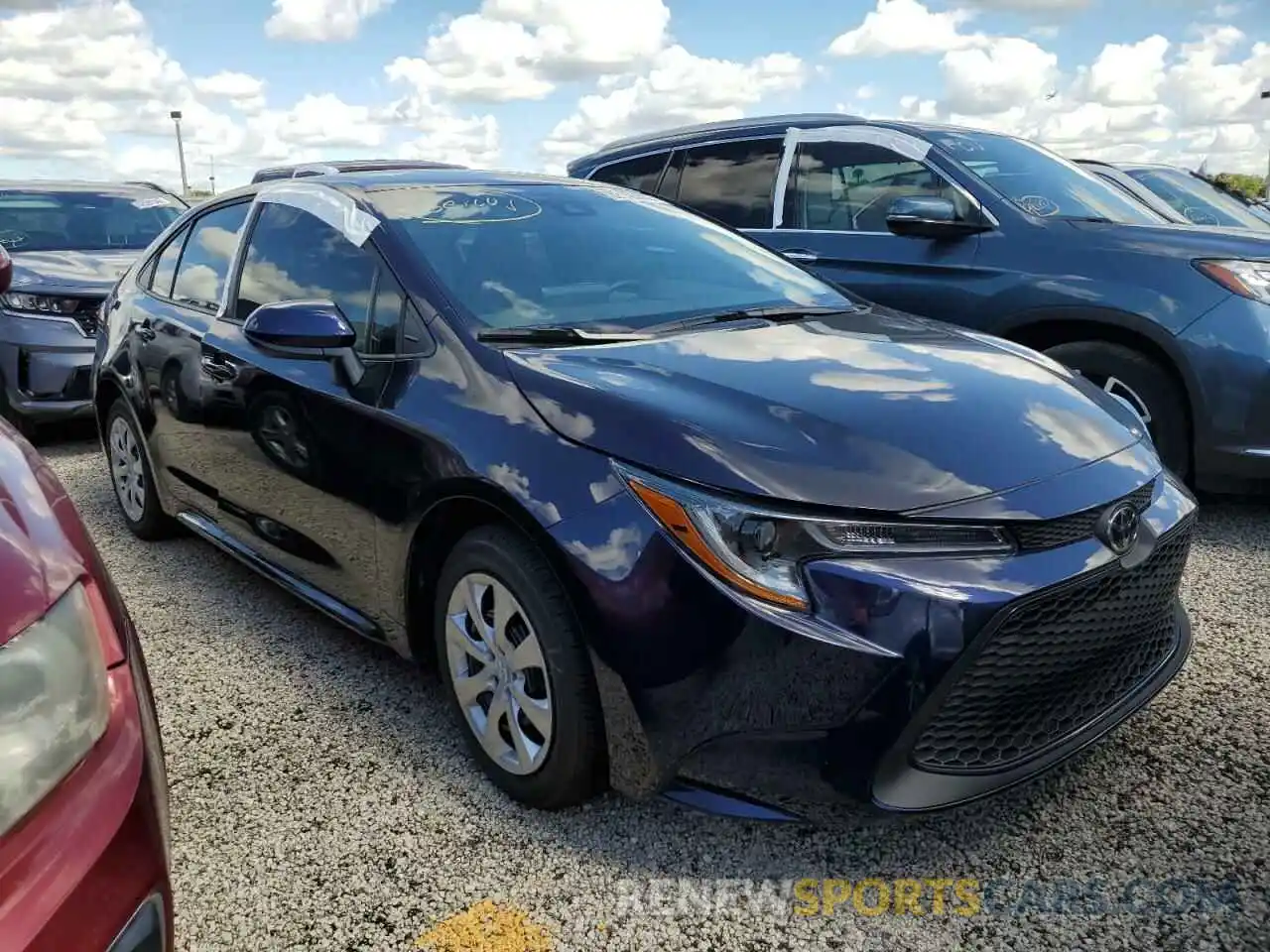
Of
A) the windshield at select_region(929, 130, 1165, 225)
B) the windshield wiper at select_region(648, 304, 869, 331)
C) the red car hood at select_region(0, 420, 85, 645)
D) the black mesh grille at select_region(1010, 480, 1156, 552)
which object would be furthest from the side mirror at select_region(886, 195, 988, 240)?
the red car hood at select_region(0, 420, 85, 645)

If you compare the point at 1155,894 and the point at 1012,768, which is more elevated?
the point at 1012,768

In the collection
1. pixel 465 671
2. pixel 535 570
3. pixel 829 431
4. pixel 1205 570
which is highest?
pixel 829 431

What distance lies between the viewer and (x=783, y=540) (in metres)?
1.95

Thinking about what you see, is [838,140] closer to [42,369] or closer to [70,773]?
[42,369]

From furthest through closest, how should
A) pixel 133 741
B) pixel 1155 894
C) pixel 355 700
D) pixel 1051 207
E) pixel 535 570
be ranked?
pixel 1051 207, pixel 355 700, pixel 535 570, pixel 1155 894, pixel 133 741

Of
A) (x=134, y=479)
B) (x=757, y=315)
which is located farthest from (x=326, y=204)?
(x=134, y=479)

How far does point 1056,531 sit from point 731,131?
4.18 meters

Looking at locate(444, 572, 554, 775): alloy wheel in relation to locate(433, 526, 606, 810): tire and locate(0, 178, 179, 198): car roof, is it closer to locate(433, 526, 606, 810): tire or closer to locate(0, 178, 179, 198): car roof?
locate(433, 526, 606, 810): tire

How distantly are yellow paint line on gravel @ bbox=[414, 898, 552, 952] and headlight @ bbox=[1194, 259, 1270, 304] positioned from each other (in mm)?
3610

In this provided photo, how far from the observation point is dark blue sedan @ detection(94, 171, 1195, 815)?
1.93m

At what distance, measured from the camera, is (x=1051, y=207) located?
4.76 m

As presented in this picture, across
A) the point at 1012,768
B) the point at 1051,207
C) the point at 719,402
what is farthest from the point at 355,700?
the point at 1051,207

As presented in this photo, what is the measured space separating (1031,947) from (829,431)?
1035 mm

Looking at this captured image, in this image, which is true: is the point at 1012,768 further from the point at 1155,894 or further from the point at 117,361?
the point at 117,361
